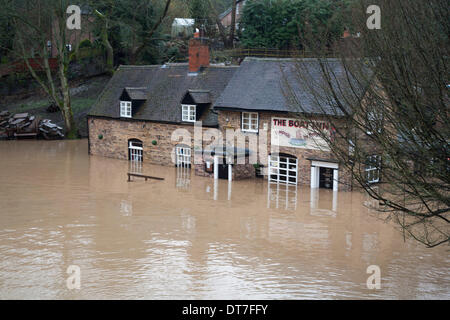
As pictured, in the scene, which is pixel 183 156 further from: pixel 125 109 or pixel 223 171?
pixel 125 109

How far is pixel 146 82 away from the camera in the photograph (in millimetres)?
33250

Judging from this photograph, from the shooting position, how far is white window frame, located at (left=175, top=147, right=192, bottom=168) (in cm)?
2979

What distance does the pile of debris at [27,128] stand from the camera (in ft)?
127

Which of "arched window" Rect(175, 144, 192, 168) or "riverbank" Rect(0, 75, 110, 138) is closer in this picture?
"arched window" Rect(175, 144, 192, 168)

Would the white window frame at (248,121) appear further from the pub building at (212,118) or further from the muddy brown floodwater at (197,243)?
the muddy brown floodwater at (197,243)

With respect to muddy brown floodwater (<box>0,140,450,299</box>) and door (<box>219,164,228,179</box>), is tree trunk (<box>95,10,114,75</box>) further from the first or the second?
door (<box>219,164,228,179</box>)

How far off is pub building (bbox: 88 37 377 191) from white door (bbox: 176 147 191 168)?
53mm

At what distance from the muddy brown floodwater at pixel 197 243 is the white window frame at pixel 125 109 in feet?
18.3

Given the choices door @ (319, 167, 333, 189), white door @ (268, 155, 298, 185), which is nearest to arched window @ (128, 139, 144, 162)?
white door @ (268, 155, 298, 185)

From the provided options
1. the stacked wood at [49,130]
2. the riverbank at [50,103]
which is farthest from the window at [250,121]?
the riverbank at [50,103]

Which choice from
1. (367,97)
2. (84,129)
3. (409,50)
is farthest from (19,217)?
(84,129)
